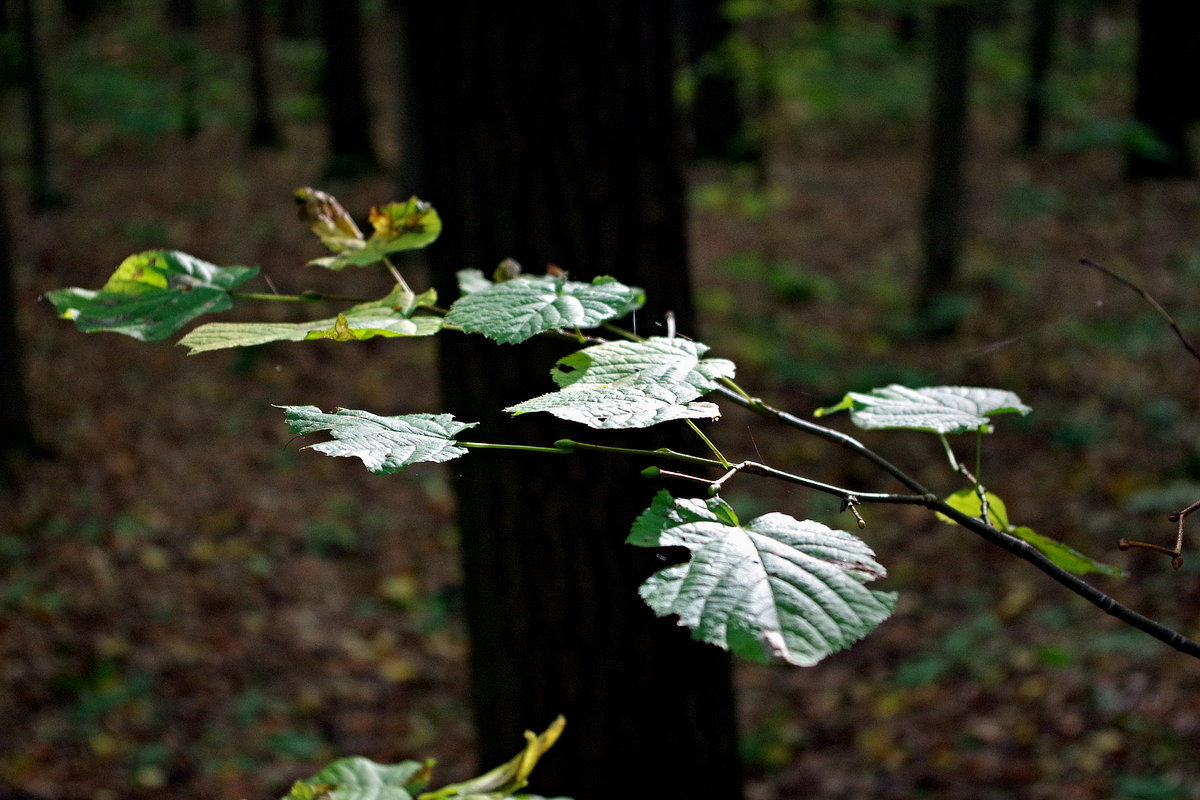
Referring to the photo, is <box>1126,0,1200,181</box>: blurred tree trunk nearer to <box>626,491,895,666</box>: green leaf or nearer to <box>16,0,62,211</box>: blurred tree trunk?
<box>626,491,895,666</box>: green leaf

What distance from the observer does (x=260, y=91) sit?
11266 mm

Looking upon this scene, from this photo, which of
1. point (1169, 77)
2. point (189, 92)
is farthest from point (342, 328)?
point (189, 92)

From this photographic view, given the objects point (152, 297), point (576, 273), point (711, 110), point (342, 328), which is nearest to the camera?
point (342, 328)

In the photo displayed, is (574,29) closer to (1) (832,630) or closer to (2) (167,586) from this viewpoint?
(1) (832,630)

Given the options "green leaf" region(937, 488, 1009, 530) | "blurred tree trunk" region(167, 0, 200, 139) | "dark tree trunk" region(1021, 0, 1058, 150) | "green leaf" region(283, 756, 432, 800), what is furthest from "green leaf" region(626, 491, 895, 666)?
"blurred tree trunk" region(167, 0, 200, 139)

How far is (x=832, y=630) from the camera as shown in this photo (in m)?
0.58

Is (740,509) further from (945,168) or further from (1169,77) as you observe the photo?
(1169,77)

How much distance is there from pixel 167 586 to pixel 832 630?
185 inches

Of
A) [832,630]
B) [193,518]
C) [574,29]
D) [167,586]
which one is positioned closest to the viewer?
[832,630]

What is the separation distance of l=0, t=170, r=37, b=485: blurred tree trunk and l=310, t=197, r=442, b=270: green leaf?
5.47 meters

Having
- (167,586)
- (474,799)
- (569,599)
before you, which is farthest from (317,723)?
(474,799)

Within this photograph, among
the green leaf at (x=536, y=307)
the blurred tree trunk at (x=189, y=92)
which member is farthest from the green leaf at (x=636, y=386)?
the blurred tree trunk at (x=189, y=92)

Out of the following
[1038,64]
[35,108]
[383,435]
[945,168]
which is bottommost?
[383,435]

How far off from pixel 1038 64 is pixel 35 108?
11083 millimetres
